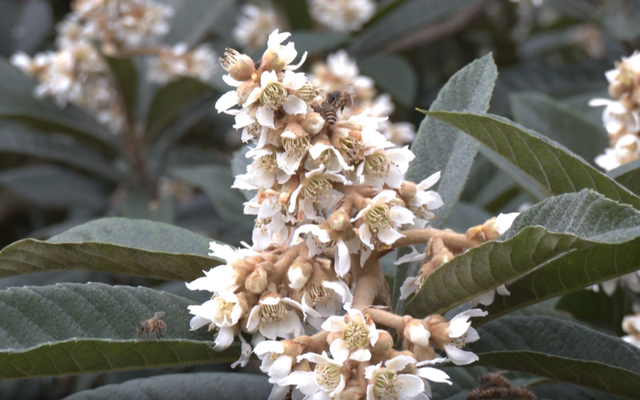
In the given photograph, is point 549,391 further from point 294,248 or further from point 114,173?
point 114,173

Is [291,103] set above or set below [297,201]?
above

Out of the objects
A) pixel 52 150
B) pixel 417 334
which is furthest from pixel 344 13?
pixel 417 334

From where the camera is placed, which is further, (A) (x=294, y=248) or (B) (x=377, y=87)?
(B) (x=377, y=87)

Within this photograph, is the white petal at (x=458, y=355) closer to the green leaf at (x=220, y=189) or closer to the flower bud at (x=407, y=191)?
the flower bud at (x=407, y=191)

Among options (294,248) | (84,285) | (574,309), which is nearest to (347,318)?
(294,248)

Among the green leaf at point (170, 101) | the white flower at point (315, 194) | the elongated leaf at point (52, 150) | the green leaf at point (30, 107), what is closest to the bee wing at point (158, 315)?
the white flower at point (315, 194)

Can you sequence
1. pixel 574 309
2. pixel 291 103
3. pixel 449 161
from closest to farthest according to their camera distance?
pixel 291 103 → pixel 449 161 → pixel 574 309
